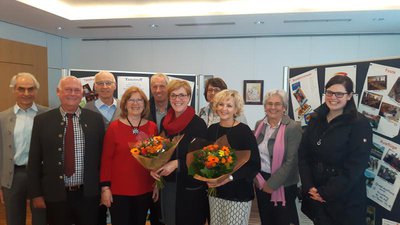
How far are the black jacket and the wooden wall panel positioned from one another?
629cm

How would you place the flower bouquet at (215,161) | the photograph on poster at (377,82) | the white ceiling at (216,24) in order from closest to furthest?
the flower bouquet at (215,161)
the photograph on poster at (377,82)
the white ceiling at (216,24)

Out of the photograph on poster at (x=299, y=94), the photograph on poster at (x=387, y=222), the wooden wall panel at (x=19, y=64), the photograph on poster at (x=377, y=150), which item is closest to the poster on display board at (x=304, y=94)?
the photograph on poster at (x=299, y=94)

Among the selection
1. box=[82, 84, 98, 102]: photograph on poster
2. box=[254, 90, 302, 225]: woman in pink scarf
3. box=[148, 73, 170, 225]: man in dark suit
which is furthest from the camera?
box=[82, 84, 98, 102]: photograph on poster

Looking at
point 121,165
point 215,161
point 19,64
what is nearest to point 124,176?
point 121,165

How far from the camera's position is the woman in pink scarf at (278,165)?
2.27m

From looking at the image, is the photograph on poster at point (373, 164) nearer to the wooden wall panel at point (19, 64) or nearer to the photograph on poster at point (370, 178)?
the photograph on poster at point (370, 178)

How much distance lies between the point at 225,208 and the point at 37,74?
6529 mm

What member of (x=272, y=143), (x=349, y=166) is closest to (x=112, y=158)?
(x=272, y=143)

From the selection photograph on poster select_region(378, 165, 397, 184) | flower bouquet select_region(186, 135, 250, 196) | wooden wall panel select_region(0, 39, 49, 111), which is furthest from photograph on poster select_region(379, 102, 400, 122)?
wooden wall panel select_region(0, 39, 49, 111)

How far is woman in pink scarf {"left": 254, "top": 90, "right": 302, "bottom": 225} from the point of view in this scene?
2266mm

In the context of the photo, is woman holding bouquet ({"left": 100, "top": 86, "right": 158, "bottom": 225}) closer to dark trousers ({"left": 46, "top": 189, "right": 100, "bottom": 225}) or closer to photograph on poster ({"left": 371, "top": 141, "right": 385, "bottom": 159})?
dark trousers ({"left": 46, "top": 189, "right": 100, "bottom": 225})

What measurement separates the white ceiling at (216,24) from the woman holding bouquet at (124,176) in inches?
146

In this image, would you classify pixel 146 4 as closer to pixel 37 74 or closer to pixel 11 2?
pixel 11 2

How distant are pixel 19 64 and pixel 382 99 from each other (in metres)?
6.97
